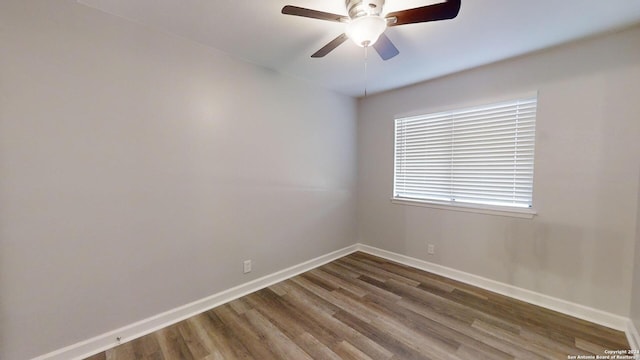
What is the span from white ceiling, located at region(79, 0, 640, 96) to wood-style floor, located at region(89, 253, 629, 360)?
2359 mm

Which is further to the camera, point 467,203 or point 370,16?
point 467,203

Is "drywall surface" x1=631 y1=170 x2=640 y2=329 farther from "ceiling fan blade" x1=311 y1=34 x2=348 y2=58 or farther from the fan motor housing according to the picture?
"ceiling fan blade" x1=311 y1=34 x2=348 y2=58

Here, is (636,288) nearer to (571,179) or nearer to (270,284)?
(571,179)

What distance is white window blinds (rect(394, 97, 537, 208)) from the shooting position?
2.45 metres

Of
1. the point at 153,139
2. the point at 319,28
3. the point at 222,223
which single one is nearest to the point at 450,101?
the point at 319,28

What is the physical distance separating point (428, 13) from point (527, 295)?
2694 mm

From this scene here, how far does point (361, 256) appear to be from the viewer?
12.0ft

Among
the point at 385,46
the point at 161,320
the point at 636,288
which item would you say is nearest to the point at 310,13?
the point at 385,46

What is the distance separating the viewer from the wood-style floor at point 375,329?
5.87 ft

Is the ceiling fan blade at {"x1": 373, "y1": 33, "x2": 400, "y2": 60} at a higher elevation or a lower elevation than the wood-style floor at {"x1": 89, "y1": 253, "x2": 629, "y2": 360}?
higher

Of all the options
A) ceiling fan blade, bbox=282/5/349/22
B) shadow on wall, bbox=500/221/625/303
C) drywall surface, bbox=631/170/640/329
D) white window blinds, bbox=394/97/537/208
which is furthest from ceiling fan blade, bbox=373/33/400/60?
drywall surface, bbox=631/170/640/329

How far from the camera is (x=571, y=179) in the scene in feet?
7.18

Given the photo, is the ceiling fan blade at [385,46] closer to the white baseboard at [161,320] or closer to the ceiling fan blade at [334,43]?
the ceiling fan blade at [334,43]

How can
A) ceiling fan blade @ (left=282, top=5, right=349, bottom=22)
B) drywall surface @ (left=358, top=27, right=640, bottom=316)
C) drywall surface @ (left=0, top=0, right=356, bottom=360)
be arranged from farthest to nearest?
→ 1. drywall surface @ (left=358, top=27, right=640, bottom=316)
2. drywall surface @ (left=0, top=0, right=356, bottom=360)
3. ceiling fan blade @ (left=282, top=5, right=349, bottom=22)
